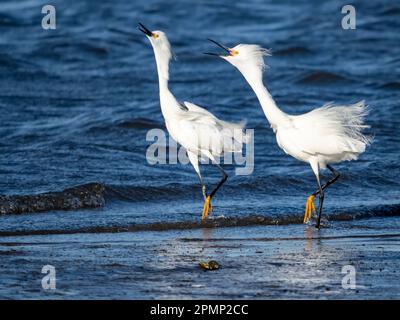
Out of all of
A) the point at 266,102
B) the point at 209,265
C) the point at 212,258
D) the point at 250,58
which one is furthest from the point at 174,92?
the point at 209,265

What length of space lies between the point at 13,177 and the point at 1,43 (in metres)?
10.3

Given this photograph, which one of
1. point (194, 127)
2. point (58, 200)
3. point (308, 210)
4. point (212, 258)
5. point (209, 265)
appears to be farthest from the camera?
point (58, 200)

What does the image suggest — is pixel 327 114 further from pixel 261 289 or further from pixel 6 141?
pixel 6 141

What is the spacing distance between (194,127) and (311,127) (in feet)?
4.46

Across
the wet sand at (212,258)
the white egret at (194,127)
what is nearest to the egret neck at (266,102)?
the white egret at (194,127)

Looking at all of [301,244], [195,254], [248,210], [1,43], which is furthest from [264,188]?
[1,43]

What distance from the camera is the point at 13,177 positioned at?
A: 10.9m

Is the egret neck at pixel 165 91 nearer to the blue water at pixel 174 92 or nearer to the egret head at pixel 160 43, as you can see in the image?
the egret head at pixel 160 43

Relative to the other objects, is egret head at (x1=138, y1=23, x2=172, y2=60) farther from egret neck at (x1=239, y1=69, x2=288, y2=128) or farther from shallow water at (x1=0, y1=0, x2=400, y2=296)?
shallow water at (x1=0, y1=0, x2=400, y2=296)

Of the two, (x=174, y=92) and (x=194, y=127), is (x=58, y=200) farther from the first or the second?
(x=174, y=92)

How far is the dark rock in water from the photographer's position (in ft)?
31.4

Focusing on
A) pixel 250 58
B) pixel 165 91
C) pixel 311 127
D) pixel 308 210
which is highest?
pixel 250 58

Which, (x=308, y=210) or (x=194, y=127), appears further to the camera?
(x=194, y=127)

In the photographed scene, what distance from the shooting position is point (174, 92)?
1722cm
